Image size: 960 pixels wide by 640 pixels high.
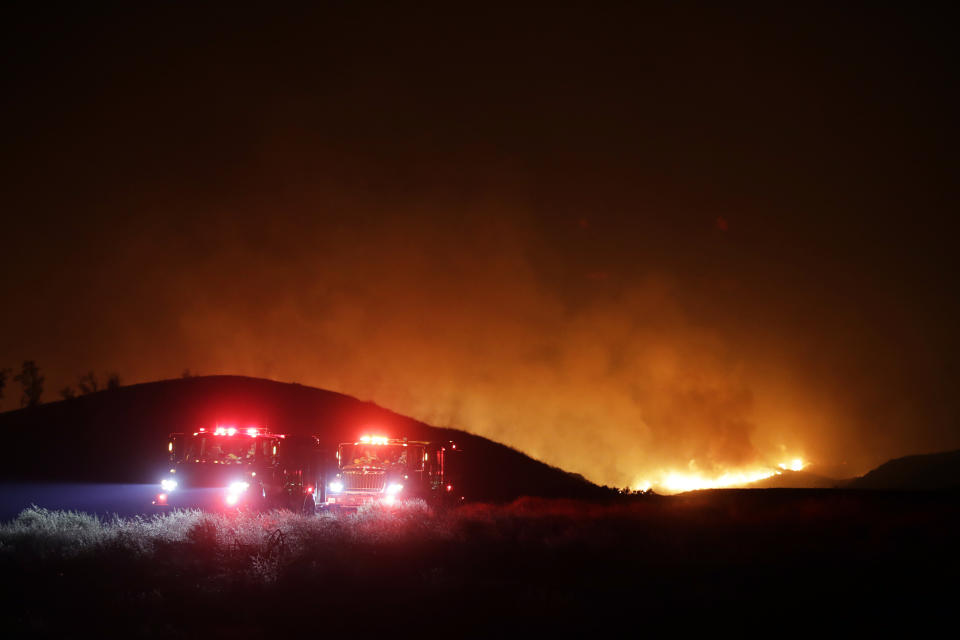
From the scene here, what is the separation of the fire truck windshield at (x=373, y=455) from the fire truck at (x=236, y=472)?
1.42 meters

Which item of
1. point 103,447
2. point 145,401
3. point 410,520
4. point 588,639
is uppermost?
point 145,401

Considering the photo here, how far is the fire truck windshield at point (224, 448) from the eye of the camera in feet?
63.7

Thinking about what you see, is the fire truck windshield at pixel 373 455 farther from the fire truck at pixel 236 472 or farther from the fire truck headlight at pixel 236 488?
the fire truck headlight at pixel 236 488

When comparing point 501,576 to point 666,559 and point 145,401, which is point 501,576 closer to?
point 666,559

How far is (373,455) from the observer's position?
23.2m

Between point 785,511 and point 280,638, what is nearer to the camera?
point 280,638

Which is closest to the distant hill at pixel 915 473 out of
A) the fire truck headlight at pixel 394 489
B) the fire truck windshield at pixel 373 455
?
the fire truck windshield at pixel 373 455

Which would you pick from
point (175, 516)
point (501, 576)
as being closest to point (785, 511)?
point (501, 576)

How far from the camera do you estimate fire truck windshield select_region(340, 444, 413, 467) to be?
22938 mm

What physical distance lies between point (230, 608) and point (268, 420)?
168ft

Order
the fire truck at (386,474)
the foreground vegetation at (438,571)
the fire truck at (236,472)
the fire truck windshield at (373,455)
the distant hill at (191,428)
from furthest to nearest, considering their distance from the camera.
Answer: the distant hill at (191,428), the fire truck windshield at (373,455), the fire truck at (386,474), the fire truck at (236,472), the foreground vegetation at (438,571)

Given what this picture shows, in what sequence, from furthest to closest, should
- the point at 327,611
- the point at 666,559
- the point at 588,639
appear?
the point at 666,559
the point at 327,611
the point at 588,639

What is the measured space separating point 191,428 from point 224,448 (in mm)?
38128

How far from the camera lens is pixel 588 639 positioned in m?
8.79
